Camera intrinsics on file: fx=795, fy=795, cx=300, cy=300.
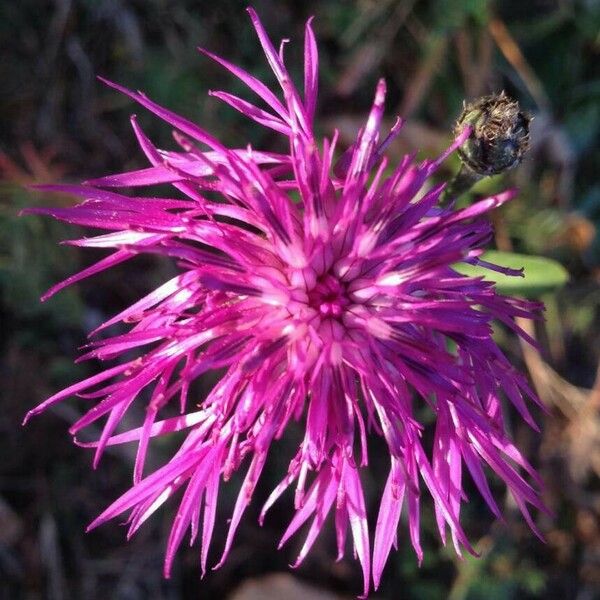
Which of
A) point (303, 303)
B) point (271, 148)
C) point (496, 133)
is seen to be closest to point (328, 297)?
point (303, 303)

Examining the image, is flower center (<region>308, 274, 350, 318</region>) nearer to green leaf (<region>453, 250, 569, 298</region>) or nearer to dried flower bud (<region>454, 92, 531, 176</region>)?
dried flower bud (<region>454, 92, 531, 176</region>)

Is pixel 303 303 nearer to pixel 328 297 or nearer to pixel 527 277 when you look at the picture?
pixel 328 297

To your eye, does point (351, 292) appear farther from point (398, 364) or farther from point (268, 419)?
point (268, 419)

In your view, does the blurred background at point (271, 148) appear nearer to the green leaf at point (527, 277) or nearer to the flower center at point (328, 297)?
the green leaf at point (527, 277)

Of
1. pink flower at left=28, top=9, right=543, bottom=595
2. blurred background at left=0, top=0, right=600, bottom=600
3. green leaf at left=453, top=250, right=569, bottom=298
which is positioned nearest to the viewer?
pink flower at left=28, top=9, right=543, bottom=595

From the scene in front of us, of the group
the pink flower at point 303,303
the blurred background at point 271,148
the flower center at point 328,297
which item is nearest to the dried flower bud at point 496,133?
the pink flower at point 303,303

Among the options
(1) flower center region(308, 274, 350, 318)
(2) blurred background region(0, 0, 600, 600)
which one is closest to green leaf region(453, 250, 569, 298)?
(1) flower center region(308, 274, 350, 318)
